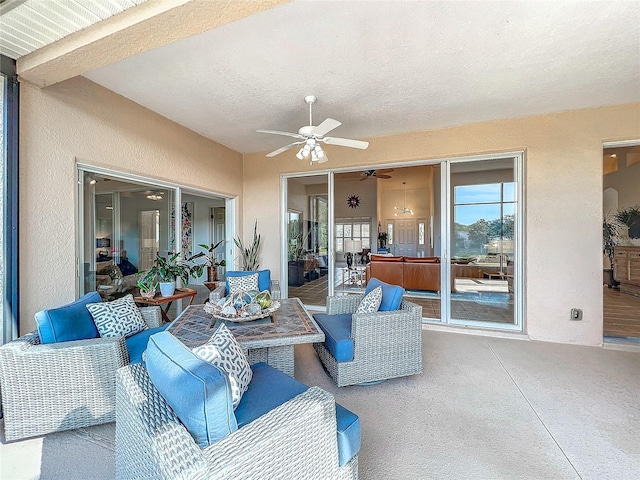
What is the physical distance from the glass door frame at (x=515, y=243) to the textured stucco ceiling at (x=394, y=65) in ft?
1.85

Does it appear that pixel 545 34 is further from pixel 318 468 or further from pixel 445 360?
pixel 318 468

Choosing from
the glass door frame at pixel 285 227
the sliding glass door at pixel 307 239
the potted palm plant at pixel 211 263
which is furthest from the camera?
the sliding glass door at pixel 307 239

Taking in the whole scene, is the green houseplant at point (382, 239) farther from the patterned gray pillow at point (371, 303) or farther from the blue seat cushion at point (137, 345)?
the blue seat cushion at point (137, 345)

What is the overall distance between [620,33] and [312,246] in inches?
166

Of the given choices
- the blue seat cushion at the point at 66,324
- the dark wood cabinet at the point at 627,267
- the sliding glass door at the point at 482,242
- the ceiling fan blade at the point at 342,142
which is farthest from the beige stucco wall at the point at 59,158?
the dark wood cabinet at the point at 627,267

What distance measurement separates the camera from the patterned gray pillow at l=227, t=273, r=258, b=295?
3.63m

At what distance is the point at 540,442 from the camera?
1.81m

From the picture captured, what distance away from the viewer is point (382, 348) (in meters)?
2.43

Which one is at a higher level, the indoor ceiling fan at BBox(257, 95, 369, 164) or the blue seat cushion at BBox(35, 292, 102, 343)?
the indoor ceiling fan at BBox(257, 95, 369, 164)

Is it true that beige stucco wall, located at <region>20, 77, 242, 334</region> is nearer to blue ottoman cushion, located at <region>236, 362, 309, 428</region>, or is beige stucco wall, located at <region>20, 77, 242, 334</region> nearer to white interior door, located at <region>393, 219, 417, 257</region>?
blue ottoman cushion, located at <region>236, 362, 309, 428</region>

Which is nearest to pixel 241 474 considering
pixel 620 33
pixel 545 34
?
pixel 545 34

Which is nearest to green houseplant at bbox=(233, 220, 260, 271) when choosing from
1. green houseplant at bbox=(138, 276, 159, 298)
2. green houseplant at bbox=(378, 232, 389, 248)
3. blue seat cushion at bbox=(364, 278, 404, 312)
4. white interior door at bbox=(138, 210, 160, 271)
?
white interior door at bbox=(138, 210, 160, 271)

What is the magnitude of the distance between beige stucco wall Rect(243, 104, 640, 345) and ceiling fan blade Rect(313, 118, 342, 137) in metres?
2.14

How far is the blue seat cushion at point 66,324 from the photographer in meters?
1.91
